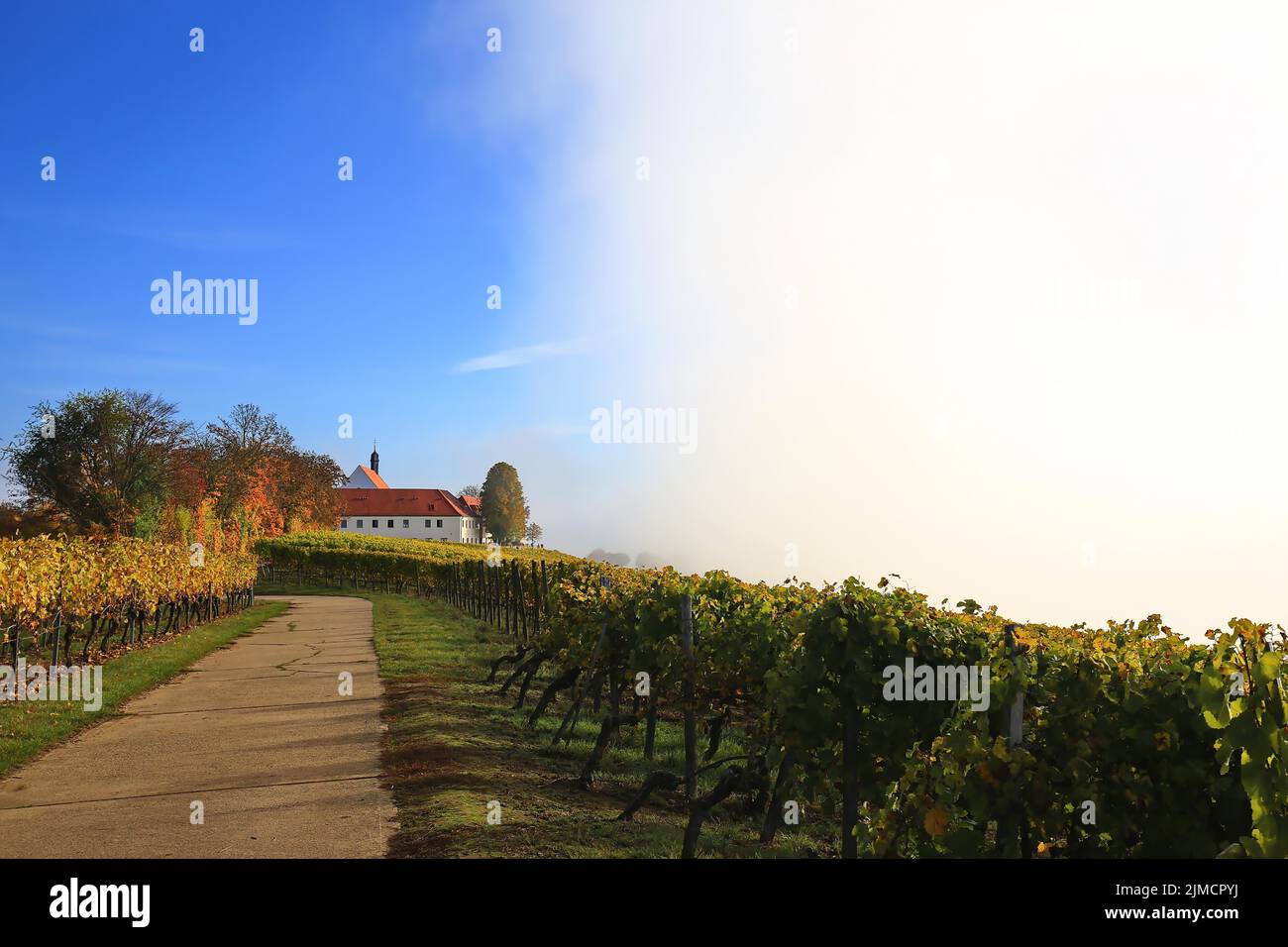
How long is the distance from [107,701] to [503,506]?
9699 centimetres

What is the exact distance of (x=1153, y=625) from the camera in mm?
5812

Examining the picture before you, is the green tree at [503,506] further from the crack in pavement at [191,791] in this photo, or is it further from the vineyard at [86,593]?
the crack in pavement at [191,791]

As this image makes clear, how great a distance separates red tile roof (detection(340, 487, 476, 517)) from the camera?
4695 inches

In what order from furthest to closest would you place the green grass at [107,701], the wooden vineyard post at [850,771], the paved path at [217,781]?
the green grass at [107,701]
the paved path at [217,781]
the wooden vineyard post at [850,771]

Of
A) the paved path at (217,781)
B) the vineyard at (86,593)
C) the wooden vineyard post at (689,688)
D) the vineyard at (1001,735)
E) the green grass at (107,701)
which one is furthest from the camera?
the vineyard at (86,593)

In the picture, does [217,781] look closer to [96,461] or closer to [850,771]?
[850,771]

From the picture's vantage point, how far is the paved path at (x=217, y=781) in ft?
21.7

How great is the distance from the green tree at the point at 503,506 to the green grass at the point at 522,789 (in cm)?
9466

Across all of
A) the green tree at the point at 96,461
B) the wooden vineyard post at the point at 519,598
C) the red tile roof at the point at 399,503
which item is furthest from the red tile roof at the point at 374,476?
the wooden vineyard post at the point at 519,598

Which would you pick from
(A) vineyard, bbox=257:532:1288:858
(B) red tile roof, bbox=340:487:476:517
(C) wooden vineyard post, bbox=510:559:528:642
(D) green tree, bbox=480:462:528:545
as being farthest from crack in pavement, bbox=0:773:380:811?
(B) red tile roof, bbox=340:487:476:517

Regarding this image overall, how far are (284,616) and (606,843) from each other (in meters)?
27.8

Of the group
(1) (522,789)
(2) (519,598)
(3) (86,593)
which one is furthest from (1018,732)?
(2) (519,598)

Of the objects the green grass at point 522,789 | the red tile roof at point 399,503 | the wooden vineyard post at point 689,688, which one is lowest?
the green grass at point 522,789
